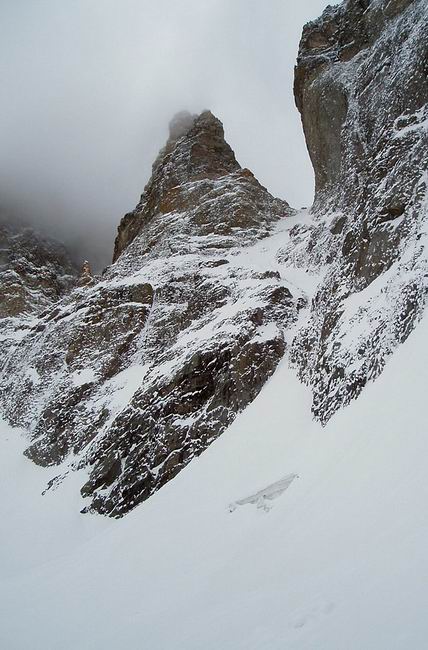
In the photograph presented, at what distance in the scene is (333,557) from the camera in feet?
16.5

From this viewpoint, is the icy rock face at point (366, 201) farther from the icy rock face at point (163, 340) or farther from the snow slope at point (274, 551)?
A: the icy rock face at point (163, 340)

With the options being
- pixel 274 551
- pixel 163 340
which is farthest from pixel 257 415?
pixel 163 340

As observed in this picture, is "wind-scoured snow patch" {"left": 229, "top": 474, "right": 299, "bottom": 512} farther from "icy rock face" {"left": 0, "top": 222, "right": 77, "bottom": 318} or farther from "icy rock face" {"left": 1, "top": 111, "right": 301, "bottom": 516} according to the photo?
"icy rock face" {"left": 0, "top": 222, "right": 77, "bottom": 318}

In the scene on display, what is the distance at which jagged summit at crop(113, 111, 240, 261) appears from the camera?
45656mm

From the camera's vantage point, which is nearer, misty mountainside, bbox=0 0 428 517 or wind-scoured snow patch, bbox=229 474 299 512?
wind-scoured snow patch, bbox=229 474 299 512

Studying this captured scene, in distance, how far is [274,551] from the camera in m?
6.27

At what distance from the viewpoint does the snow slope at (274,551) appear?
13.8ft

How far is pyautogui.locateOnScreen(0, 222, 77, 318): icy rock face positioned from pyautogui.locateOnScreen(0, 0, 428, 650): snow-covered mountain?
1434 centimetres

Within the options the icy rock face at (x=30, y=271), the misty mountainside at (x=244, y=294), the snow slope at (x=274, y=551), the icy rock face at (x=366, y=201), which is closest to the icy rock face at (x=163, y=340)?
the misty mountainside at (x=244, y=294)

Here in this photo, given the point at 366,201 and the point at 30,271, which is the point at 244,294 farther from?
the point at 30,271

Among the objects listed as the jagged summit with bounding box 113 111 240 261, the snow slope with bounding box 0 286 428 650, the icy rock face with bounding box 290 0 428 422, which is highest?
the jagged summit with bounding box 113 111 240 261

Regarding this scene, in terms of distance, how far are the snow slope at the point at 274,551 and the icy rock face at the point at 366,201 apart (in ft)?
4.16

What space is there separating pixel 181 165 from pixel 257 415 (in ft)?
126

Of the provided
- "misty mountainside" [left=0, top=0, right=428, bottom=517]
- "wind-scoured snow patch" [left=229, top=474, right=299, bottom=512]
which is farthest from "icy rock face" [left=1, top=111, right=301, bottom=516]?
"wind-scoured snow patch" [left=229, top=474, right=299, bottom=512]
